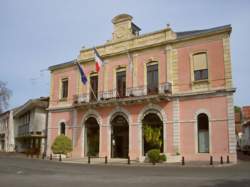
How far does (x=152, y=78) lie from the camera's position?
26.3 meters

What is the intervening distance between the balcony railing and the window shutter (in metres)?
2.61

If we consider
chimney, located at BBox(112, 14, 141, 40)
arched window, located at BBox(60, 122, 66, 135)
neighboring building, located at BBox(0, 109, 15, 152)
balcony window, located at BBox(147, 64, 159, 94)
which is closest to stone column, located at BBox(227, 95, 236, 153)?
balcony window, located at BBox(147, 64, 159, 94)

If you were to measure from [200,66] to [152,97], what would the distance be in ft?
14.5

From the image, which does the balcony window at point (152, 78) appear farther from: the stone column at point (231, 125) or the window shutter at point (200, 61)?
the stone column at point (231, 125)

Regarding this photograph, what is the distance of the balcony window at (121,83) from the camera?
91.3 feet

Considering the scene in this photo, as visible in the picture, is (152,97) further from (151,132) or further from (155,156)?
(155,156)

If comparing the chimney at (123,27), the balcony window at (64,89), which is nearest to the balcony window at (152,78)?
the chimney at (123,27)

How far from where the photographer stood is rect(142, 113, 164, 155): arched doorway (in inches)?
969

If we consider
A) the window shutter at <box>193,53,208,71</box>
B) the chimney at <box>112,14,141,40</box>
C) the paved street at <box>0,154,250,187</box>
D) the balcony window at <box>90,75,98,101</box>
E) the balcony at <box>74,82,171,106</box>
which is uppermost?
the chimney at <box>112,14,141,40</box>

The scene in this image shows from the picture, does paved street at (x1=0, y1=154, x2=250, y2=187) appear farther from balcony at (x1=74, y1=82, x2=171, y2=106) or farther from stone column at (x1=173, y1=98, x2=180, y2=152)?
balcony at (x1=74, y1=82, x2=171, y2=106)

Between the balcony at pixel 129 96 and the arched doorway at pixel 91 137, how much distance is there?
1997 mm

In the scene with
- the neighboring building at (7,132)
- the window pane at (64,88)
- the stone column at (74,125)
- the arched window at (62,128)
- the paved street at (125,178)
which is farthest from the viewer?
the neighboring building at (7,132)

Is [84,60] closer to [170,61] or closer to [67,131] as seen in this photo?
[67,131]

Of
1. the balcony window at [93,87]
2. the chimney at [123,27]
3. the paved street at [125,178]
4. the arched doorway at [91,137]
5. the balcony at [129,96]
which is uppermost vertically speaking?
the chimney at [123,27]
